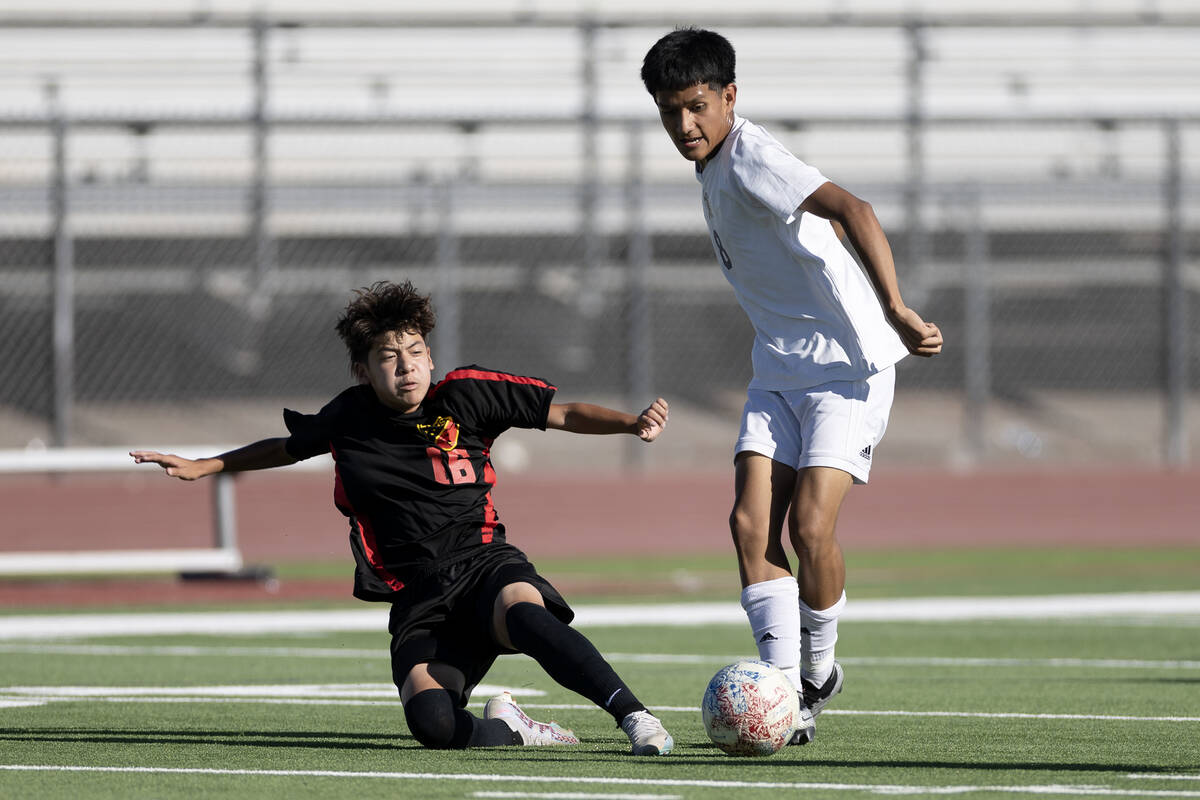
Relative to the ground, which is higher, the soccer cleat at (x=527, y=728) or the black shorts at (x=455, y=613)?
the black shorts at (x=455, y=613)

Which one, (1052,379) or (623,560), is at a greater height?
(1052,379)

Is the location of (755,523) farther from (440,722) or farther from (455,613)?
(440,722)

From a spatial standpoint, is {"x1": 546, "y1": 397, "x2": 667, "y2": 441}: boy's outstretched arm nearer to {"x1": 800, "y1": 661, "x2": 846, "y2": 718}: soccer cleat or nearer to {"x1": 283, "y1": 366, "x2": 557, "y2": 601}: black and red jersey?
{"x1": 283, "y1": 366, "x2": 557, "y2": 601}: black and red jersey

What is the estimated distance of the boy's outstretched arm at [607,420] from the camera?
6000 millimetres

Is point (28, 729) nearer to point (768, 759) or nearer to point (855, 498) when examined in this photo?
point (768, 759)

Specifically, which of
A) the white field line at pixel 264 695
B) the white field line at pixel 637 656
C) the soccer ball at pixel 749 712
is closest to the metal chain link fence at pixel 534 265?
the white field line at pixel 637 656

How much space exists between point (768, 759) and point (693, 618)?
6.63m

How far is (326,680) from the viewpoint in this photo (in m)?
8.83

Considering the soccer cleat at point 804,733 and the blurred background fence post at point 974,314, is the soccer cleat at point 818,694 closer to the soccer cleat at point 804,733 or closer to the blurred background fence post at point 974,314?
the soccer cleat at point 804,733

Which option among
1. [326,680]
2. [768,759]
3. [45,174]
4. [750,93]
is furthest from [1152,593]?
[750,93]

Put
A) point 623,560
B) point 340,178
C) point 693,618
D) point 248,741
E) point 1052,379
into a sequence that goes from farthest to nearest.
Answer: point 1052,379 < point 623,560 < point 340,178 < point 693,618 < point 248,741

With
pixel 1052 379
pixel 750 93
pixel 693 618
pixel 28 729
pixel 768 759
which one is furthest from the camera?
pixel 750 93

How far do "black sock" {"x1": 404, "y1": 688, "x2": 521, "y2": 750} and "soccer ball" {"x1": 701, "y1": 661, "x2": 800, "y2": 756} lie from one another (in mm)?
801

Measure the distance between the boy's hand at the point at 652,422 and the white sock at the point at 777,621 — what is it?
2.27 ft
